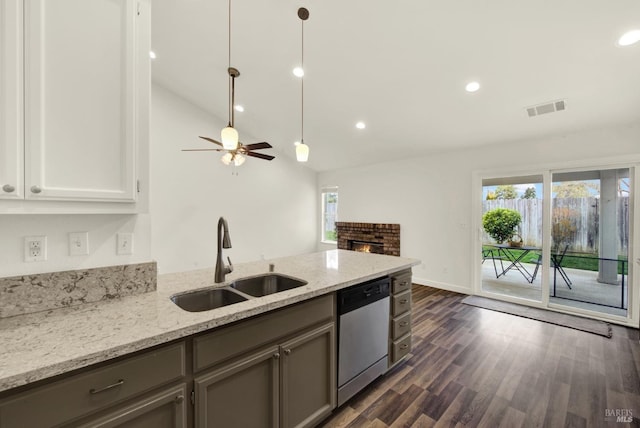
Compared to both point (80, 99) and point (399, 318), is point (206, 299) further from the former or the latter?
point (399, 318)

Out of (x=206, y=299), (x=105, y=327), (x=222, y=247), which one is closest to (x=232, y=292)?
(x=206, y=299)

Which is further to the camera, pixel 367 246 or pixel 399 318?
pixel 367 246

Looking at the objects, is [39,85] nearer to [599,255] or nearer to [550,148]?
[550,148]

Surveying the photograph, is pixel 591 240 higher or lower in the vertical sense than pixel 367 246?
higher

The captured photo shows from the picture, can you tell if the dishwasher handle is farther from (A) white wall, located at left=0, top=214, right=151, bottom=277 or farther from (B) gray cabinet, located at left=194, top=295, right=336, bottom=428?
(A) white wall, located at left=0, top=214, right=151, bottom=277

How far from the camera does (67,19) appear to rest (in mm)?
1150

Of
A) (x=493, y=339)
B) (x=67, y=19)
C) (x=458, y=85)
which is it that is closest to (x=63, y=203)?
(x=67, y=19)

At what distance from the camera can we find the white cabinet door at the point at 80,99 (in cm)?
108

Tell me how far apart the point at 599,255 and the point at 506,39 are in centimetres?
315

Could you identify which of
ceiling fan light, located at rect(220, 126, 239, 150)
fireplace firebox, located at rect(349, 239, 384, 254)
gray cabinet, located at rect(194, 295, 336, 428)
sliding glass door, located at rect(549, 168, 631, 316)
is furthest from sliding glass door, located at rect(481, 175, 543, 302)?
ceiling fan light, located at rect(220, 126, 239, 150)

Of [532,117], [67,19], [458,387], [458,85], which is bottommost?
[458,387]

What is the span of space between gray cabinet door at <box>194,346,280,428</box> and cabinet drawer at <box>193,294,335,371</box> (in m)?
0.06

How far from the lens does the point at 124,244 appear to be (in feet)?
4.90

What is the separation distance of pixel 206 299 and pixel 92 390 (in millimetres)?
776
